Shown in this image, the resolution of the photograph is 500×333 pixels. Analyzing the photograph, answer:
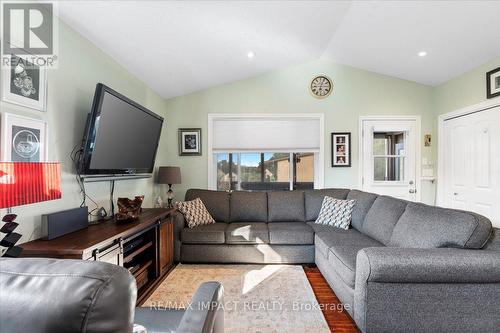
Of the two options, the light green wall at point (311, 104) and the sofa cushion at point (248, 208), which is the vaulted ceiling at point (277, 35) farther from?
the sofa cushion at point (248, 208)

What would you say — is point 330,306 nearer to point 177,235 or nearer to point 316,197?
point 316,197

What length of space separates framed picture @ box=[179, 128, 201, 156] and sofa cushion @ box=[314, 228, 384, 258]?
2.27m

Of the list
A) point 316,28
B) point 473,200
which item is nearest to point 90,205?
point 316,28

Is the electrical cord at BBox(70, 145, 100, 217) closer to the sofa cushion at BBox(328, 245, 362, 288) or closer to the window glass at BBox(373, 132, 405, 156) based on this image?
the sofa cushion at BBox(328, 245, 362, 288)

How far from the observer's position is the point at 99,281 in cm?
50

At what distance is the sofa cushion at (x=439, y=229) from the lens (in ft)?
5.47

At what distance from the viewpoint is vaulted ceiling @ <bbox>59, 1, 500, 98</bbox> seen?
6.85ft

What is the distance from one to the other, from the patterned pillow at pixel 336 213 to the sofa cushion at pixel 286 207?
11.9 inches

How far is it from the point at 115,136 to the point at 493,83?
4.15 meters

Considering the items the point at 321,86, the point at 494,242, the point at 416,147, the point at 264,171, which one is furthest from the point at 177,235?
the point at 416,147

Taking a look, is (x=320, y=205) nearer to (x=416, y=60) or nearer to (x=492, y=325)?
(x=492, y=325)

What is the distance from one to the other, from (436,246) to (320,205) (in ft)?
5.82

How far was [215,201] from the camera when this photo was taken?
140 inches

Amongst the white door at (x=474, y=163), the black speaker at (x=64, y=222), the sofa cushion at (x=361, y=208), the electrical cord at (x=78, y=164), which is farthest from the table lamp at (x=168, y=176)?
the white door at (x=474, y=163)
